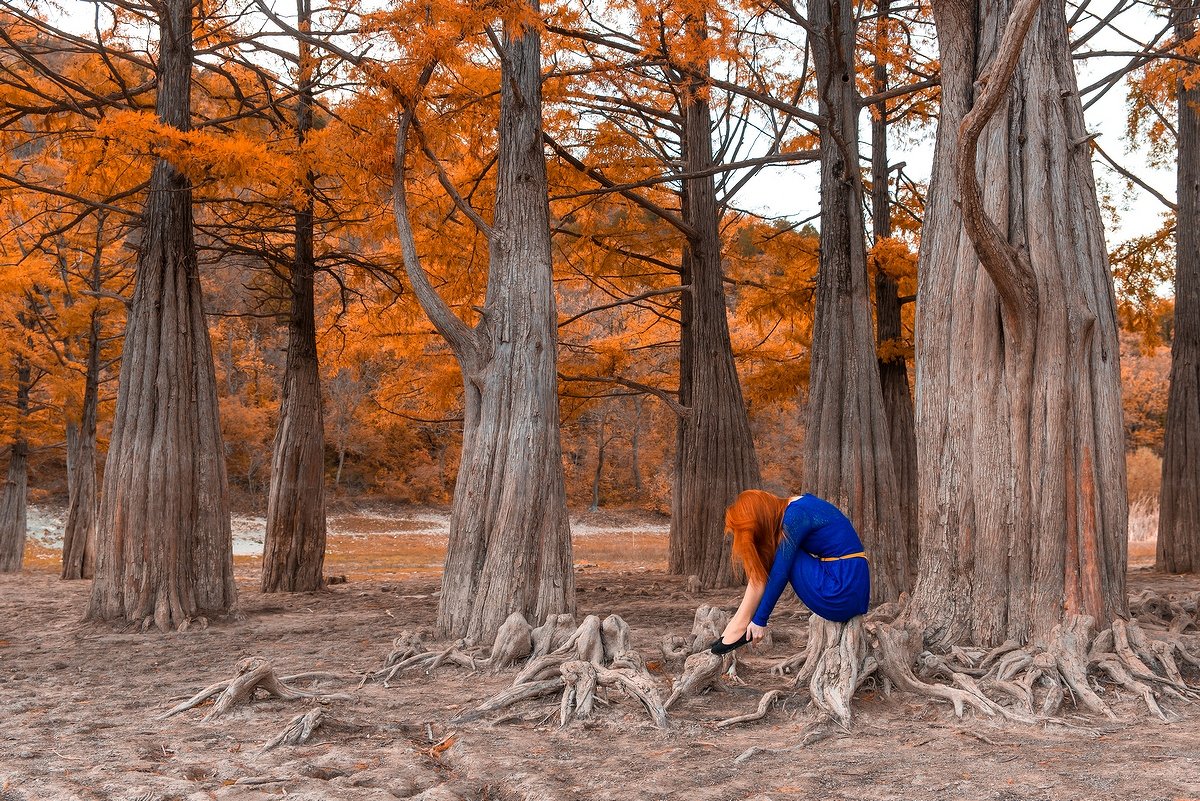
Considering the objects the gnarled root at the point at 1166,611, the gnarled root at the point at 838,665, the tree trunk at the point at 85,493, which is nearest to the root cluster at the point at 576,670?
the gnarled root at the point at 838,665

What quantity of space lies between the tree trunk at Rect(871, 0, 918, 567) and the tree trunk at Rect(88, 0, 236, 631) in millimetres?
8772

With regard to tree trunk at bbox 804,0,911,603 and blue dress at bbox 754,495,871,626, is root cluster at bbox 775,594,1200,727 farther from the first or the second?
tree trunk at bbox 804,0,911,603

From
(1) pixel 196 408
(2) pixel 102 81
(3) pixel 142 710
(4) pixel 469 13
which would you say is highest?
(2) pixel 102 81

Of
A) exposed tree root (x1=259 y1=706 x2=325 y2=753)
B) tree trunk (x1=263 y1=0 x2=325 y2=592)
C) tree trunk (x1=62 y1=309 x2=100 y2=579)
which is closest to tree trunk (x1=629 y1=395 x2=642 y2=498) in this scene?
tree trunk (x1=62 y1=309 x2=100 y2=579)

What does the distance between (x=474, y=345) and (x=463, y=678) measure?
2828 mm

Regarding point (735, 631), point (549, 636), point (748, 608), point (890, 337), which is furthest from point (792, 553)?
point (890, 337)

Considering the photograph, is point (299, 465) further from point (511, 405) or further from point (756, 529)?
point (756, 529)

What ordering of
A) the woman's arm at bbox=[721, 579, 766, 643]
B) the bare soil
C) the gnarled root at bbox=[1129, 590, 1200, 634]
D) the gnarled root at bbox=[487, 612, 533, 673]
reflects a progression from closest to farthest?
1. the bare soil
2. the woman's arm at bbox=[721, 579, 766, 643]
3. the gnarled root at bbox=[487, 612, 533, 673]
4. the gnarled root at bbox=[1129, 590, 1200, 634]

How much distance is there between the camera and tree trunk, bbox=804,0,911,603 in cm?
1080

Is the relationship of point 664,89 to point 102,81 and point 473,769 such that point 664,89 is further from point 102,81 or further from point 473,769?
point 473,769

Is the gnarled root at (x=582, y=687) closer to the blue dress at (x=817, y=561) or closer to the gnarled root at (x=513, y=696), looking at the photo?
the gnarled root at (x=513, y=696)

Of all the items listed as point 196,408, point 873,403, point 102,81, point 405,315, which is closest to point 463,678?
point 196,408

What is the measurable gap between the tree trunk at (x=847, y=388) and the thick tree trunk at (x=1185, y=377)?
213 inches

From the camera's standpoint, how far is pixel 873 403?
10.9m
